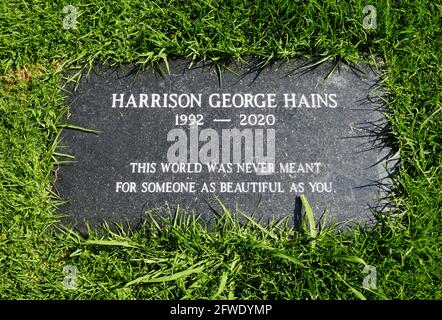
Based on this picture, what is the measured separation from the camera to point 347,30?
7.64ft

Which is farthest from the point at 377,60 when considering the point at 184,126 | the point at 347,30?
the point at 184,126

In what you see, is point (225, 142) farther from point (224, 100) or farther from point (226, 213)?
point (226, 213)

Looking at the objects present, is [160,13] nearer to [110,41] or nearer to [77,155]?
[110,41]

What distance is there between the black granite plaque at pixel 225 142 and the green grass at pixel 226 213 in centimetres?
9

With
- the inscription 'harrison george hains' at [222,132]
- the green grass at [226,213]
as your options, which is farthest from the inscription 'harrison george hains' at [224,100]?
the green grass at [226,213]

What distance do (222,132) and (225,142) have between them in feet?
0.17

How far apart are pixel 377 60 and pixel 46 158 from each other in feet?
5.52

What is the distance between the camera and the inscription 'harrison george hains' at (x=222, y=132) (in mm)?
2246

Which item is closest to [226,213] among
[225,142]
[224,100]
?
[225,142]

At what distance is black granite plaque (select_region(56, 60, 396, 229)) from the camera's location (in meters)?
2.23

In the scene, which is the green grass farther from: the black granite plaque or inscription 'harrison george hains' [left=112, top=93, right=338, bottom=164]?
inscription 'harrison george hains' [left=112, top=93, right=338, bottom=164]

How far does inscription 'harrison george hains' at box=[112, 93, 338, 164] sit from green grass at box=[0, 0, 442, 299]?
21cm

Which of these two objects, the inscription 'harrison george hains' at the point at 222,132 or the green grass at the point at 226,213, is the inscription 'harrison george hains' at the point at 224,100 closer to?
the inscription 'harrison george hains' at the point at 222,132
